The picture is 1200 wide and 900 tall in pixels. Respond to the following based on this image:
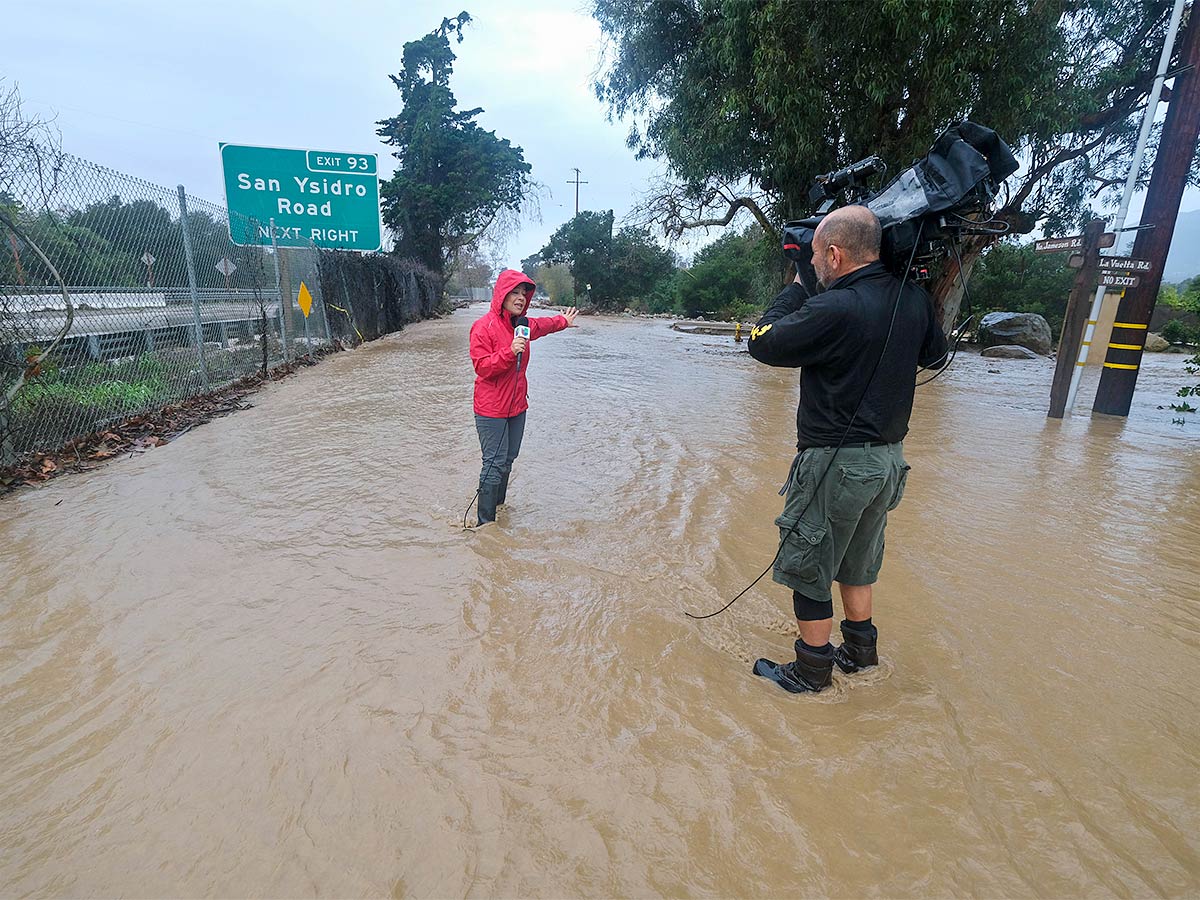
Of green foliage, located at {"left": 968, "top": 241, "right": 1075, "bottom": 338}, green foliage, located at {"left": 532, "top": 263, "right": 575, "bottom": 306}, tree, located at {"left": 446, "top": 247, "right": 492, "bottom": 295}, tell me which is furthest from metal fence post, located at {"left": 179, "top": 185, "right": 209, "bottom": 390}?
tree, located at {"left": 446, "top": 247, "right": 492, "bottom": 295}

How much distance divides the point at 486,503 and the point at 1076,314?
8518 millimetres

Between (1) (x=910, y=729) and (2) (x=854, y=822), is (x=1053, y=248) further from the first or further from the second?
(2) (x=854, y=822)

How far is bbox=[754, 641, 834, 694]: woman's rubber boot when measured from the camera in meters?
2.68

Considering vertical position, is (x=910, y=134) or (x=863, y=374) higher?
(x=910, y=134)

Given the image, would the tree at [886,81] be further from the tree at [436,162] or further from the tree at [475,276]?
the tree at [475,276]

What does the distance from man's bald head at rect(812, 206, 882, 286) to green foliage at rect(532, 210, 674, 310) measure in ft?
139

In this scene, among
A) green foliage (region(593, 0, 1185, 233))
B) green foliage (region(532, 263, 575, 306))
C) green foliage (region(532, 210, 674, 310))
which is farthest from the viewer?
green foliage (region(532, 263, 575, 306))

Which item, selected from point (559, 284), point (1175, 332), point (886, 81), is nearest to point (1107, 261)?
point (886, 81)

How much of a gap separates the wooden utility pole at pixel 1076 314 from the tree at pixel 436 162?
26495mm

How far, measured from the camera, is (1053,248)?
832 cm

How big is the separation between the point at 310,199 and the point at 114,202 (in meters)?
6.91

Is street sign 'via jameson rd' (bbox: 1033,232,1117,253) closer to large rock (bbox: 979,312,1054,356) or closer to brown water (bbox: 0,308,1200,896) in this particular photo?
brown water (bbox: 0,308,1200,896)

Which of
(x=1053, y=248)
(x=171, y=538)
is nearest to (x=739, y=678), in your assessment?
(x=171, y=538)

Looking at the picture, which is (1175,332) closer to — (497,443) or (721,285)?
(721,285)
